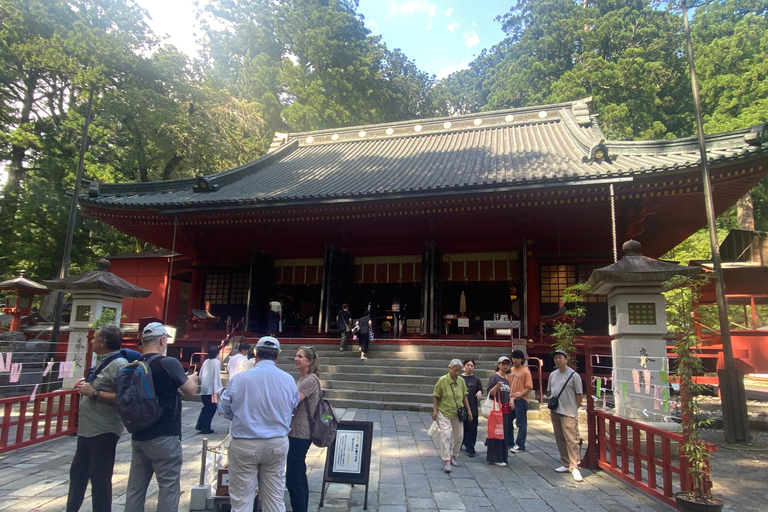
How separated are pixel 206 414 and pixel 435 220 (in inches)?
326

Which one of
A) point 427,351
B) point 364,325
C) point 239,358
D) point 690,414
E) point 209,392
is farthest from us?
point 427,351

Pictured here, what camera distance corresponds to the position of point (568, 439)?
17.5ft

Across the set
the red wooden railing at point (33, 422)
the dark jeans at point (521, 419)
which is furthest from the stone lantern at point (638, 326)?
the red wooden railing at point (33, 422)

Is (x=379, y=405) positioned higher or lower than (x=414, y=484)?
higher

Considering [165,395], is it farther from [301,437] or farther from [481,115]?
[481,115]

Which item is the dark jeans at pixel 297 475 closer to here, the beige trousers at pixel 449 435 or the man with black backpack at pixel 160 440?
the man with black backpack at pixel 160 440

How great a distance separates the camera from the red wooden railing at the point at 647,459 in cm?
430

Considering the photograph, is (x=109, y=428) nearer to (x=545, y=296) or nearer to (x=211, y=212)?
A: (x=211, y=212)

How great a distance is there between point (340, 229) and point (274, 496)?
10.9 meters

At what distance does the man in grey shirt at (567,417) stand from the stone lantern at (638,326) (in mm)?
810

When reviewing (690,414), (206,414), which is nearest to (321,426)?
(690,414)

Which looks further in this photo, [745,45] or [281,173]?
[745,45]

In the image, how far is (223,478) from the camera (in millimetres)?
3926

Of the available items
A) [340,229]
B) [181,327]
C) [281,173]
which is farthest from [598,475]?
[181,327]
